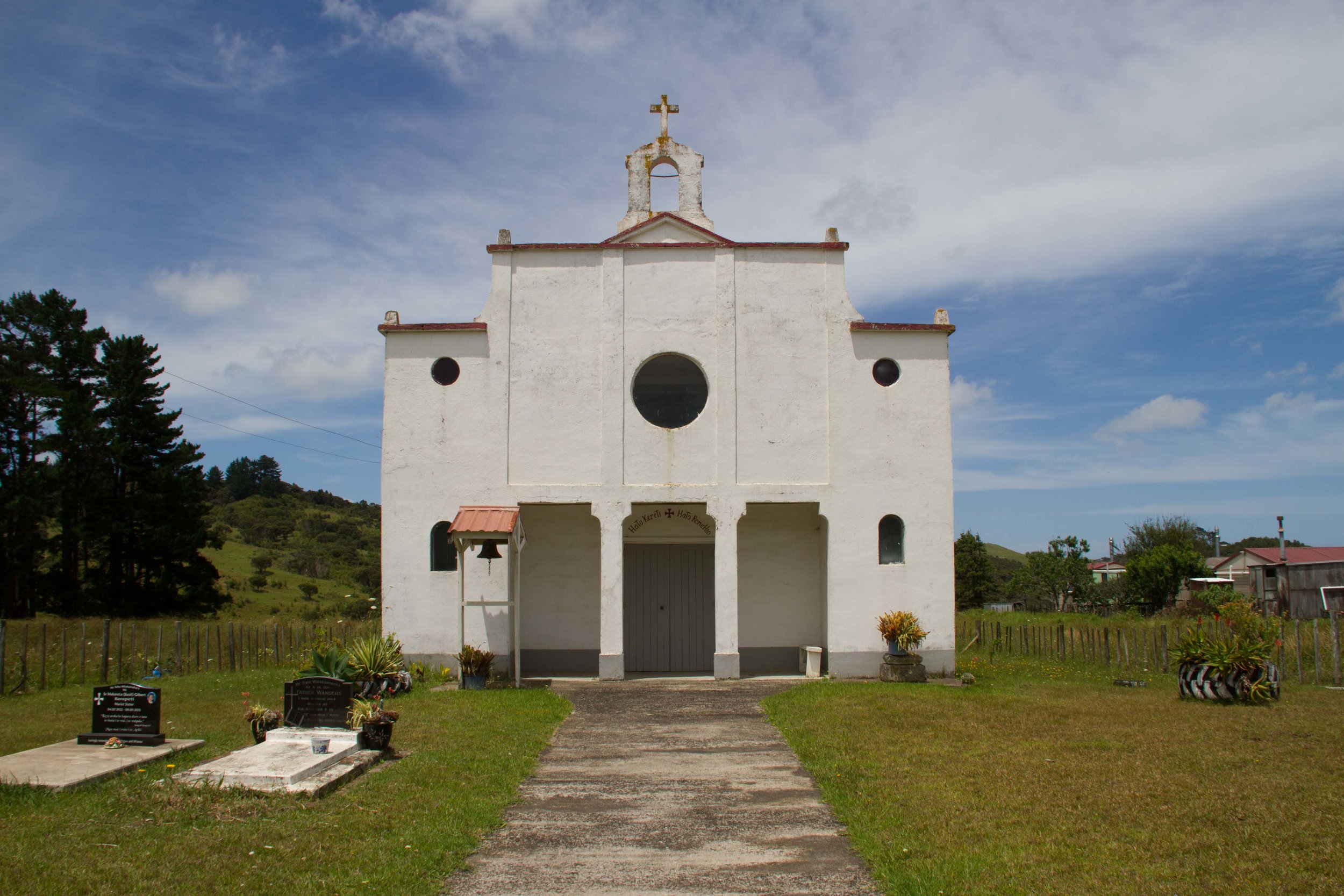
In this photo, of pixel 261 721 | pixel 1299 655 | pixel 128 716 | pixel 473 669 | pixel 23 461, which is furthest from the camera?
pixel 23 461

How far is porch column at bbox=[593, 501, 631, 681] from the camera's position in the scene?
1582cm

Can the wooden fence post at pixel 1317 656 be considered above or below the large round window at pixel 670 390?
below

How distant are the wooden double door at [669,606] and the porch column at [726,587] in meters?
1.42

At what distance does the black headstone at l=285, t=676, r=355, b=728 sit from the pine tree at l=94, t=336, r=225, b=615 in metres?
31.7

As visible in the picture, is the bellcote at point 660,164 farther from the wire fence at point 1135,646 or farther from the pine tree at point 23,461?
the pine tree at point 23,461

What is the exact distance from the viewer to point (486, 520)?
595 inches

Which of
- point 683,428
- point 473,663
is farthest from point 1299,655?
point 473,663

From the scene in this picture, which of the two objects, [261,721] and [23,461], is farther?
[23,461]

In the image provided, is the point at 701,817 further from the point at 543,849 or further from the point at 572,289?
the point at 572,289

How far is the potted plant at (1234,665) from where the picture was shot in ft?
43.0

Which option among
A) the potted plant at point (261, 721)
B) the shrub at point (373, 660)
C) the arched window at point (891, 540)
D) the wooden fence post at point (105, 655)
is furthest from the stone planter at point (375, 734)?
the wooden fence post at point (105, 655)

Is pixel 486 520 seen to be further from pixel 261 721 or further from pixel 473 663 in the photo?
pixel 261 721

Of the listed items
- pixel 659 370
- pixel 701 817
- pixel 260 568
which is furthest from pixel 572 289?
pixel 260 568

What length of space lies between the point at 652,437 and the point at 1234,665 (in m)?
9.78
